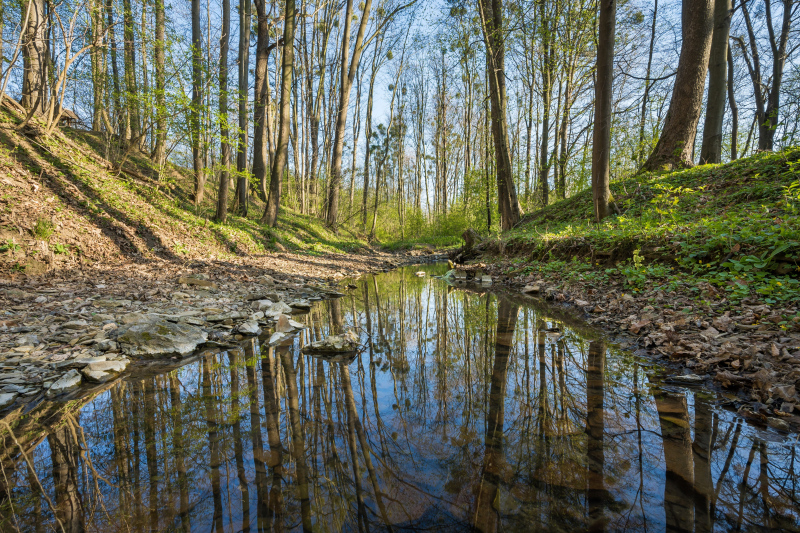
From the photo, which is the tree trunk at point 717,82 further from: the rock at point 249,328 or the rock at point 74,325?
the rock at point 74,325

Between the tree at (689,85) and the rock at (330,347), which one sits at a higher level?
the tree at (689,85)

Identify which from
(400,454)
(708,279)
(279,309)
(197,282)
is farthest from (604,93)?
(197,282)

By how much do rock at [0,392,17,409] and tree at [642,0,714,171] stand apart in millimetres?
11722

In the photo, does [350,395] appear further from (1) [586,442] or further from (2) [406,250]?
(2) [406,250]

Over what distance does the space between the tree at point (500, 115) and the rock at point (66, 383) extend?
1147 centimetres

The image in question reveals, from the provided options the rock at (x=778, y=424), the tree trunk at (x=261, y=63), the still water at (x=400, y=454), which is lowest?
the still water at (x=400, y=454)

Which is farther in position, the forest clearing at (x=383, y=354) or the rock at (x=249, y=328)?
the rock at (x=249, y=328)

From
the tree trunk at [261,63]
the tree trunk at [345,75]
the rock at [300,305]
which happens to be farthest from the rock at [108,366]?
the tree trunk at [345,75]

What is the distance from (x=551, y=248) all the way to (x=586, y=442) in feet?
20.2

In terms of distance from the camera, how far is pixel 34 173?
6.45 m

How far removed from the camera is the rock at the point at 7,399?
2176 mm

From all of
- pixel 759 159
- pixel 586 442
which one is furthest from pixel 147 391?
pixel 759 159

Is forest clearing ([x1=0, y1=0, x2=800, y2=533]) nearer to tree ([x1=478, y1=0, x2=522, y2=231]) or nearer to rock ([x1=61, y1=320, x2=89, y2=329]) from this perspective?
rock ([x1=61, y1=320, x2=89, y2=329])

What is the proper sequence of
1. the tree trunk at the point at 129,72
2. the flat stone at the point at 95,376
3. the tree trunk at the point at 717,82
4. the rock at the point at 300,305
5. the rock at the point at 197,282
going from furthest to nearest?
1. the tree trunk at the point at 717,82
2. the tree trunk at the point at 129,72
3. the rock at the point at 197,282
4. the rock at the point at 300,305
5. the flat stone at the point at 95,376
